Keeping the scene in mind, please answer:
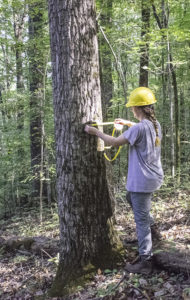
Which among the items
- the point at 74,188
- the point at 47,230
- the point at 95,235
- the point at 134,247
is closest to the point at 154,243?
the point at 134,247

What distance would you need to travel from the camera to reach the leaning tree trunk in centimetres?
328

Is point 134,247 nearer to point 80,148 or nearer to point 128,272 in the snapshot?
point 128,272

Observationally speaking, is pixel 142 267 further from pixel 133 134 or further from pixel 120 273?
pixel 133 134

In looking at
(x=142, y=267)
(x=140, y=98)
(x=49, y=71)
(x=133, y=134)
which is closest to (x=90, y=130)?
(x=133, y=134)

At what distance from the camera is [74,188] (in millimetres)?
3391

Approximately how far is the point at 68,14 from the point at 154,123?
1.71m

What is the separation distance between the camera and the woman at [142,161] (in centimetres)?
312

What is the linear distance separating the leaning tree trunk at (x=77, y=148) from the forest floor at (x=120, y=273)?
0.30 m

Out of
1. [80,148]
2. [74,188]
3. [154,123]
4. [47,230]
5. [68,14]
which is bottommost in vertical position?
[47,230]

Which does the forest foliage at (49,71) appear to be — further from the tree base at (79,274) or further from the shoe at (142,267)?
the shoe at (142,267)

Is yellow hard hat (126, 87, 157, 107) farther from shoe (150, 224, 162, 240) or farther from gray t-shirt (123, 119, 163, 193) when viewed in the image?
shoe (150, 224, 162, 240)

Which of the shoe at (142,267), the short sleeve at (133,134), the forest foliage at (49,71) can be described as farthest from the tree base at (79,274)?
the forest foliage at (49,71)

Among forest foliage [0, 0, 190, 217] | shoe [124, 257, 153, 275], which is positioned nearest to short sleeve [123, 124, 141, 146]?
shoe [124, 257, 153, 275]

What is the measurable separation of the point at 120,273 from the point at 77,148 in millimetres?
1699
